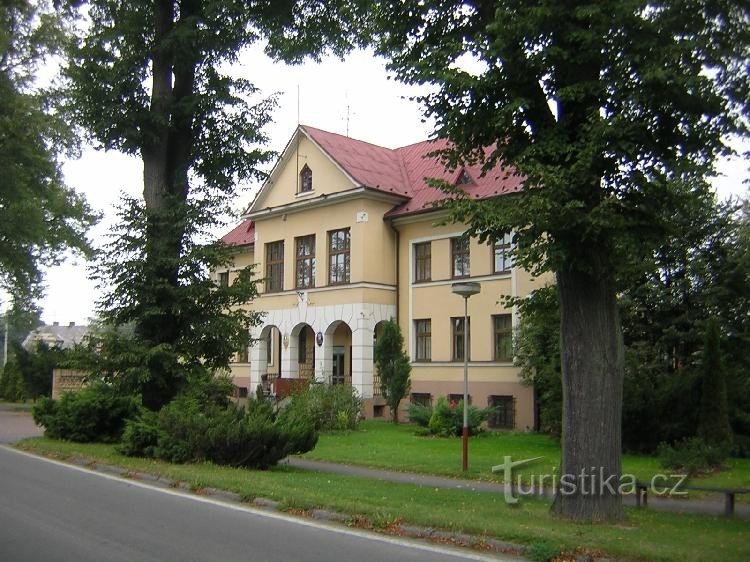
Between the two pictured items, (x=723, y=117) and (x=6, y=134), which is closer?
(x=723, y=117)

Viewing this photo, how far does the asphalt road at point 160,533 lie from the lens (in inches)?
326

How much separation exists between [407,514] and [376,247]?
2290 cm

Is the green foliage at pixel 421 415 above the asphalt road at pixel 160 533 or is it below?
above

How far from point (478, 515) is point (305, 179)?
26413 millimetres

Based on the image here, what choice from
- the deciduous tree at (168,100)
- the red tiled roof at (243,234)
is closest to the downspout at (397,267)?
the red tiled roof at (243,234)

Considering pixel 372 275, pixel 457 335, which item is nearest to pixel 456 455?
pixel 457 335

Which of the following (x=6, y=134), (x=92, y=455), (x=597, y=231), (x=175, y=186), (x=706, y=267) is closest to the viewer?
(x=597, y=231)

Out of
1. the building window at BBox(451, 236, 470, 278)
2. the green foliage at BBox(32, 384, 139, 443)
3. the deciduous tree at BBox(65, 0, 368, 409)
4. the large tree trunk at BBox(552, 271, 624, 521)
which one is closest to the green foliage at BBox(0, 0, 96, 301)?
the deciduous tree at BBox(65, 0, 368, 409)

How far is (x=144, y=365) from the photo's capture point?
18828 millimetres

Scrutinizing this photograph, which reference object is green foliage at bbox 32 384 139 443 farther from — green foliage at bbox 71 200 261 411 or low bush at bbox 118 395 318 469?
low bush at bbox 118 395 318 469

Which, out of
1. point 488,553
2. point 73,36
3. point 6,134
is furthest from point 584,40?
point 6,134

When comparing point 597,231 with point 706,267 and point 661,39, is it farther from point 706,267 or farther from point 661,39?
point 706,267

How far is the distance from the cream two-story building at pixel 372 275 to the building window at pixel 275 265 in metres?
0.07

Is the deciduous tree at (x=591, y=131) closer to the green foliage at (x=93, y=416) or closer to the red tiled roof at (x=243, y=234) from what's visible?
→ the green foliage at (x=93, y=416)
